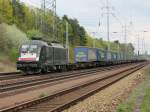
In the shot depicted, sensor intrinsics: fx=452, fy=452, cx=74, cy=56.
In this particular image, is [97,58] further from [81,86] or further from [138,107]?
[138,107]

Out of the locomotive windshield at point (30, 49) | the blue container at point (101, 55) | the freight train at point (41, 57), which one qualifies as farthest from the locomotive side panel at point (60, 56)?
the blue container at point (101, 55)

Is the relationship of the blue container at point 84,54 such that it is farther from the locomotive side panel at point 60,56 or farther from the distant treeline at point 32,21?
the distant treeline at point 32,21

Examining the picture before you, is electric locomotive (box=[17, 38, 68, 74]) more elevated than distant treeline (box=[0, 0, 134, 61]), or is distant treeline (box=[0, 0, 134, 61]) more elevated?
distant treeline (box=[0, 0, 134, 61])

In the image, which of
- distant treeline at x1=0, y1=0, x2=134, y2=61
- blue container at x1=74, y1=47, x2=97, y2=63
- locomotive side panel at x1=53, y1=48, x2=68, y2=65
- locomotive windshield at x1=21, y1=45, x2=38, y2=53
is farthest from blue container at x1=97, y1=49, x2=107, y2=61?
locomotive windshield at x1=21, y1=45, x2=38, y2=53

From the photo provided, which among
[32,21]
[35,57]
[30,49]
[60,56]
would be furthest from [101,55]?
[32,21]

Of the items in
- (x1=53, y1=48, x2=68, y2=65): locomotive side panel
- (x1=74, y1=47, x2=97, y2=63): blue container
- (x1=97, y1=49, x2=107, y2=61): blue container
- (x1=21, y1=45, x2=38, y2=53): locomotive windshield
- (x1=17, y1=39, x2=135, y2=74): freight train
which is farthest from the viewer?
(x1=97, y1=49, x2=107, y2=61): blue container

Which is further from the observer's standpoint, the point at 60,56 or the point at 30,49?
the point at 60,56

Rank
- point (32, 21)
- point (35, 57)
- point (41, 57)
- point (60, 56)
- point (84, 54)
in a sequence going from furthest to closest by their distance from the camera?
point (32, 21) → point (84, 54) → point (60, 56) → point (41, 57) → point (35, 57)

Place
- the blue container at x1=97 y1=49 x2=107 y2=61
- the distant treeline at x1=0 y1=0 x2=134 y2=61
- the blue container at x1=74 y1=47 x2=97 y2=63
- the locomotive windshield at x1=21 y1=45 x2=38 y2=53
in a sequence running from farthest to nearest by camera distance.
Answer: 1. the distant treeline at x1=0 y1=0 x2=134 y2=61
2. the blue container at x1=97 y1=49 x2=107 y2=61
3. the blue container at x1=74 y1=47 x2=97 y2=63
4. the locomotive windshield at x1=21 y1=45 x2=38 y2=53

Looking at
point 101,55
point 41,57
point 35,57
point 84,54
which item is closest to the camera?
point 35,57

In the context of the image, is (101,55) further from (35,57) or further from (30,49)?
(35,57)

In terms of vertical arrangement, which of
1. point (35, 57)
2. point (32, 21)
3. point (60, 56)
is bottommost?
point (35, 57)

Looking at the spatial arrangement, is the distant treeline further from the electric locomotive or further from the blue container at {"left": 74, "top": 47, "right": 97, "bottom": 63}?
the electric locomotive

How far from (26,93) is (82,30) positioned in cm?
12292
